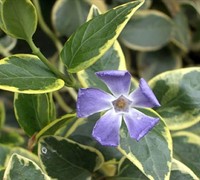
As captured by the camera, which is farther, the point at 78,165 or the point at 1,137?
the point at 1,137


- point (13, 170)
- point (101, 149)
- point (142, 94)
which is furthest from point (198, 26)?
point (13, 170)

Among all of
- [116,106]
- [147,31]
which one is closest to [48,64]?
[116,106]

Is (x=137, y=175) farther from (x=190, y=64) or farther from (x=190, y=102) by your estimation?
(x=190, y=64)

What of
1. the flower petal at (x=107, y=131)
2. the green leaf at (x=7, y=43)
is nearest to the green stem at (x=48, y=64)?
the flower petal at (x=107, y=131)

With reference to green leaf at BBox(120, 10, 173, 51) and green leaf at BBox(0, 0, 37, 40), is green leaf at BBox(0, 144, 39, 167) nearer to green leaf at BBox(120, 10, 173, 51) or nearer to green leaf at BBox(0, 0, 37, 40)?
green leaf at BBox(0, 0, 37, 40)

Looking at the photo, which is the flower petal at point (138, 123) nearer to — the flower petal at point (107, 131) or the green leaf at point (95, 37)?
the flower petal at point (107, 131)

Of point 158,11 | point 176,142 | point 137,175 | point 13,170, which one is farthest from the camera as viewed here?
point 158,11

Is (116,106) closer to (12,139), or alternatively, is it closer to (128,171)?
(128,171)
